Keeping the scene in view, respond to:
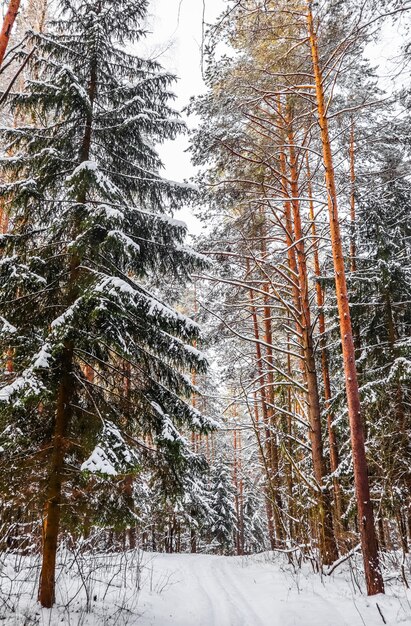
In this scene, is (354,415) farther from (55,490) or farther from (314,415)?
(55,490)

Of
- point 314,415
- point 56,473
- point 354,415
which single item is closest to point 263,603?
point 354,415

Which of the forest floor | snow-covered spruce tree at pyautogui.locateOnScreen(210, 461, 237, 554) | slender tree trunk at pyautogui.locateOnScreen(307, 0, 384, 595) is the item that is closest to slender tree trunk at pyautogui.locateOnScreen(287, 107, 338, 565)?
the forest floor

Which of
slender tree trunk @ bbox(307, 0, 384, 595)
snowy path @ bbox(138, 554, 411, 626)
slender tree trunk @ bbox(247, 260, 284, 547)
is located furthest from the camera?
slender tree trunk @ bbox(247, 260, 284, 547)

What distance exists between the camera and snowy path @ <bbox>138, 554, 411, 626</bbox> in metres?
4.29

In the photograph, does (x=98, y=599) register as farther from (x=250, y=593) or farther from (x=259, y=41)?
(x=259, y=41)

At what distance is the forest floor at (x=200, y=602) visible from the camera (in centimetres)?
414

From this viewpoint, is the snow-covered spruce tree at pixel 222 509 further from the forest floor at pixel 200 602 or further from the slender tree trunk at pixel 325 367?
the forest floor at pixel 200 602

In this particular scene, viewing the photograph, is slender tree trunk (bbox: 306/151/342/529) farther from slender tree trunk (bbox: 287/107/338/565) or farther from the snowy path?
the snowy path

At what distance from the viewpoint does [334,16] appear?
6438mm

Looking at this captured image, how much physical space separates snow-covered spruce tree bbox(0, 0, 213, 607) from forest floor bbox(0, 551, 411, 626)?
19.2 inches

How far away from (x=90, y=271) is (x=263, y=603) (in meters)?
5.26

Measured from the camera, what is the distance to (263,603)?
5.38 metres

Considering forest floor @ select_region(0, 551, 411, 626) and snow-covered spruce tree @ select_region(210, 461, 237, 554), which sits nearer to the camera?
forest floor @ select_region(0, 551, 411, 626)

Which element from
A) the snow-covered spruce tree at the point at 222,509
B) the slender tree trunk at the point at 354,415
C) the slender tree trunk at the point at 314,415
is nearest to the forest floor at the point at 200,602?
the slender tree trunk at the point at 354,415
